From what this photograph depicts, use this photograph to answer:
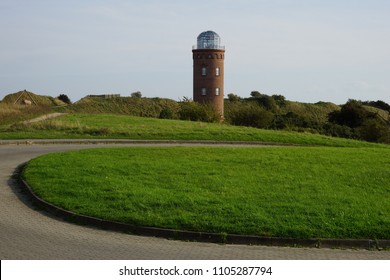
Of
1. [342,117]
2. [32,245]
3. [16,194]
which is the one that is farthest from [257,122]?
[32,245]

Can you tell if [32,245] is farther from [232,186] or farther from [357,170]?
[357,170]

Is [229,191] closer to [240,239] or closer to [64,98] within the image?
[240,239]

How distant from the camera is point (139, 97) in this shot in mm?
102375

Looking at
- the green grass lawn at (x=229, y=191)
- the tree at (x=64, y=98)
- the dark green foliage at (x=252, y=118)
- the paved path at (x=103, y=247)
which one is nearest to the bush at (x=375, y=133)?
the dark green foliage at (x=252, y=118)

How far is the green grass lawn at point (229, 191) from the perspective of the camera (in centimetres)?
1262

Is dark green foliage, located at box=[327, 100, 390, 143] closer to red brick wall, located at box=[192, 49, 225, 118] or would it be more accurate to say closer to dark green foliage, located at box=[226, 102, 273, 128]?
dark green foliage, located at box=[226, 102, 273, 128]

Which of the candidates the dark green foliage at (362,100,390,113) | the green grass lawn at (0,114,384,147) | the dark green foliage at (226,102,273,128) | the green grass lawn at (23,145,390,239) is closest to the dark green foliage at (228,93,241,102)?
the dark green foliage at (362,100,390,113)

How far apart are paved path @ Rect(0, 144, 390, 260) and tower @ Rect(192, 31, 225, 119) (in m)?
65.8

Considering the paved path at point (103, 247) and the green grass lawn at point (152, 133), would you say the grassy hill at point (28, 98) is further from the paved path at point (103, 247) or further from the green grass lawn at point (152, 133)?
the paved path at point (103, 247)

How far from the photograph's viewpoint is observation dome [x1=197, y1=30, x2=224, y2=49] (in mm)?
80125

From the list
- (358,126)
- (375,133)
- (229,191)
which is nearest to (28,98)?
(358,126)

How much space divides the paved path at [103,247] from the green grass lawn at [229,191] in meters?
0.71

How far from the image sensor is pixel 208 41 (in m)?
80.4
